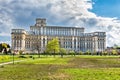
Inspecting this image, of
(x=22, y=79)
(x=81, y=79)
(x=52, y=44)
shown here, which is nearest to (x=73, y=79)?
(x=81, y=79)

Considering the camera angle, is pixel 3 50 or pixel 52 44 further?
pixel 3 50

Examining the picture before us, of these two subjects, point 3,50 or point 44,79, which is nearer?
point 44,79

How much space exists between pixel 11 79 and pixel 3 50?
177869mm

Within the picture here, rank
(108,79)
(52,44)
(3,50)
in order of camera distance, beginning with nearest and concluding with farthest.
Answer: (108,79) < (52,44) < (3,50)

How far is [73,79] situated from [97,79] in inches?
73.8

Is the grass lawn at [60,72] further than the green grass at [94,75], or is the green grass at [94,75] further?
the grass lawn at [60,72]

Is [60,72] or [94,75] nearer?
[94,75]

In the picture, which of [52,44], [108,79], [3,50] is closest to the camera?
[108,79]

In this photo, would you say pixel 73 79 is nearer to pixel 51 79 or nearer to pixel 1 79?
pixel 51 79

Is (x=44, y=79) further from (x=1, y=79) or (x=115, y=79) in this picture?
(x=115, y=79)

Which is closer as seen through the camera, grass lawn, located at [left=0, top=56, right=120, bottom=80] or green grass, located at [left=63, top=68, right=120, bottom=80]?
green grass, located at [left=63, top=68, right=120, bottom=80]

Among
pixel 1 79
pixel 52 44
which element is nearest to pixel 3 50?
pixel 52 44

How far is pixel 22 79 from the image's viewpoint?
21828 mm

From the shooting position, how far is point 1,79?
21.8 meters
